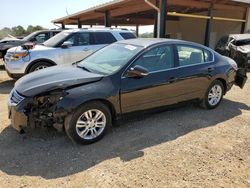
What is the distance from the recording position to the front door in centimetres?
416

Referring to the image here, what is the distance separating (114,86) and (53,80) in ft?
3.16

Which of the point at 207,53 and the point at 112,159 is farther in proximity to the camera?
the point at 207,53

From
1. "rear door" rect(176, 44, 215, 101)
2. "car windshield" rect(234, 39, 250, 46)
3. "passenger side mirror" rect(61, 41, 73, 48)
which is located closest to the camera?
"rear door" rect(176, 44, 215, 101)

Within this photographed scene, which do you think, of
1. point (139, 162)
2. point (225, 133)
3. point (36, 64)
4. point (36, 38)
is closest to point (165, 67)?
point (225, 133)

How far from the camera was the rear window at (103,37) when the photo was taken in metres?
8.66

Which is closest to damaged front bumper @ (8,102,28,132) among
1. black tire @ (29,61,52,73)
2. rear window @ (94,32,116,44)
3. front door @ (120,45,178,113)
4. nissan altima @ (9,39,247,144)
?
nissan altima @ (9,39,247,144)

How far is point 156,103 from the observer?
15.0 ft

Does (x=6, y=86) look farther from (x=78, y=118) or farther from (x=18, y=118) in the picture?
(x=78, y=118)

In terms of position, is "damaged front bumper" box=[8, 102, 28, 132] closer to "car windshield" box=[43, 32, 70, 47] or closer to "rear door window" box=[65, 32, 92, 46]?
"car windshield" box=[43, 32, 70, 47]

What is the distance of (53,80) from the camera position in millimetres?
3949

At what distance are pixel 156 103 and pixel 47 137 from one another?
1.97 meters

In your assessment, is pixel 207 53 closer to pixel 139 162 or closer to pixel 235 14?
pixel 139 162

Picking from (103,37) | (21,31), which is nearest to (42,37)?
(103,37)

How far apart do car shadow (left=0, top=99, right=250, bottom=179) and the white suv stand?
3421mm
